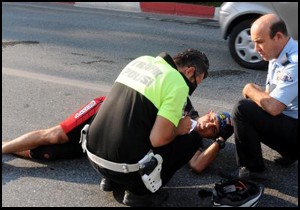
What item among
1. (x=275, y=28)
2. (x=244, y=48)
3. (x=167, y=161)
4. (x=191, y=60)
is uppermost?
(x=275, y=28)

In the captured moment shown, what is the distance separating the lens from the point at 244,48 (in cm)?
626

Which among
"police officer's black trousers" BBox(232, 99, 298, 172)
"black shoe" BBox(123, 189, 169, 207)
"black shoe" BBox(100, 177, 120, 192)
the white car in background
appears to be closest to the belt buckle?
"black shoe" BBox(123, 189, 169, 207)

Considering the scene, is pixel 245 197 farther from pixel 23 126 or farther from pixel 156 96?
pixel 23 126

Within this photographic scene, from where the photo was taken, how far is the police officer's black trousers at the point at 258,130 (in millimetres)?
3168

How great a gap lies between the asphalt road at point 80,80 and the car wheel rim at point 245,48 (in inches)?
7.3

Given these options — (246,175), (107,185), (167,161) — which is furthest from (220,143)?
(107,185)

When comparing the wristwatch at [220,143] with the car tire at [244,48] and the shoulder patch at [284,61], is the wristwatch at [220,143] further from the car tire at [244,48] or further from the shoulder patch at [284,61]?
the car tire at [244,48]

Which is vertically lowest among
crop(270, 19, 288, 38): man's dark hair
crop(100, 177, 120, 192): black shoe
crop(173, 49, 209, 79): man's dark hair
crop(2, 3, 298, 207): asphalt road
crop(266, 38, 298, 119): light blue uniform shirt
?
crop(2, 3, 298, 207): asphalt road

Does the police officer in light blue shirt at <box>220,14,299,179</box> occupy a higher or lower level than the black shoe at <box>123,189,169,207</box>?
higher

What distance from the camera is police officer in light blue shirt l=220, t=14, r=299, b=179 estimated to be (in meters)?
3.16

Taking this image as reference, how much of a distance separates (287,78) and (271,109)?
0.78 ft

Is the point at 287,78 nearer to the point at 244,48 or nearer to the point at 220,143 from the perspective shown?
the point at 220,143

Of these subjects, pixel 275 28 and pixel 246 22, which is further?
pixel 246 22

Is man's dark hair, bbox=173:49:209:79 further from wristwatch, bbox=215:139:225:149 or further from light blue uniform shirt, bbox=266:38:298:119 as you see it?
wristwatch, bbox=215:139:225:149
